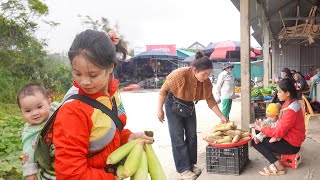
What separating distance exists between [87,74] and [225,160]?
132 inches

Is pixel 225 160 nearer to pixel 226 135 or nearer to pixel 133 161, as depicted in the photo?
pixel 226 135

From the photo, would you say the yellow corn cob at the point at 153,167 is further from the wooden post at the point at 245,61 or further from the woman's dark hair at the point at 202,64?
the wooden post at the point at 245,61

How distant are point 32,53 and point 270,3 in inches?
351

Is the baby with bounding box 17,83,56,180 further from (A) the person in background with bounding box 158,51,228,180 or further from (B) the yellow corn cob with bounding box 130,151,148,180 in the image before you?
A: (A) the person in background with bounding box 158,51,228,180

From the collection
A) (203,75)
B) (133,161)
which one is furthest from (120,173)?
(203,75)

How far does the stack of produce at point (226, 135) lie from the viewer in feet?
14.4

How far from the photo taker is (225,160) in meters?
4.42

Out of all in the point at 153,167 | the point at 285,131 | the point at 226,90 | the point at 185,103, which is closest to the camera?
the point at 153,167

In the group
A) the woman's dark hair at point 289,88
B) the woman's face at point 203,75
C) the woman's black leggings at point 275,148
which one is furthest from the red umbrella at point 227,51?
the woman's face at point 203,75

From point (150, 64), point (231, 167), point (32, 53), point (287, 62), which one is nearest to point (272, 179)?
point (231, 167)

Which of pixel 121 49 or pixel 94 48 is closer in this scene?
pixel 94 48

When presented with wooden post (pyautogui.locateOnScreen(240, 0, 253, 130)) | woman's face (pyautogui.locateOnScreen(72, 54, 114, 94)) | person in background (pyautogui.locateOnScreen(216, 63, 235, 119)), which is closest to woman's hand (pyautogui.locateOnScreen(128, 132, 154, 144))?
woman's face (pyautogui.locateOnScreen(72, 54, 114, 94))

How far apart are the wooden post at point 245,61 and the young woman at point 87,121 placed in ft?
13.1

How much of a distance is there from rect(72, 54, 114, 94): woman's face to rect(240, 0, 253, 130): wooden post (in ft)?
13.4
